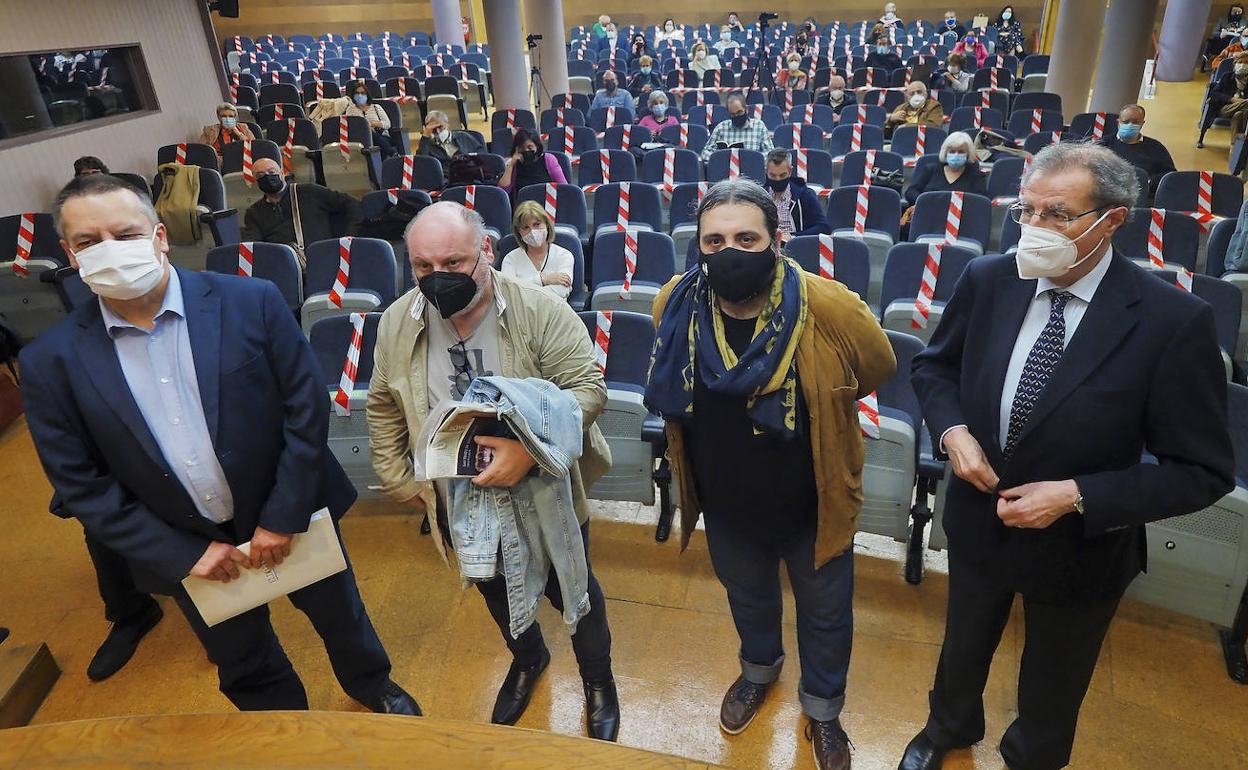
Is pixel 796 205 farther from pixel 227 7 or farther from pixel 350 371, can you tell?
pixel 227 7

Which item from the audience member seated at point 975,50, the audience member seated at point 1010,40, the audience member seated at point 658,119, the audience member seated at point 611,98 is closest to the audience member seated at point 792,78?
the audience member seated at point 611,98

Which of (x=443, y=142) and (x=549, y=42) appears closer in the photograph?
(x=443, y=142)

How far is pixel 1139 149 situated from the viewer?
258 inches

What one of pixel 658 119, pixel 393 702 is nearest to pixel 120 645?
pixel 393 702

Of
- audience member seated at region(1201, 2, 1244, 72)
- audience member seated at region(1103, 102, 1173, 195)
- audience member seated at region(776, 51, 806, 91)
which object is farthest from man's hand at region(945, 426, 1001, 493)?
audience member seated at region(1201, 2, 1244, 72)

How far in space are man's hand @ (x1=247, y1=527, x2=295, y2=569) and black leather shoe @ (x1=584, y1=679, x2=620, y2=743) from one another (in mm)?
1058

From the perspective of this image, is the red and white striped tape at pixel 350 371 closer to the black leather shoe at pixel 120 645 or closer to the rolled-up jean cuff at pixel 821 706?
the black leather shoe at pixel 120 645

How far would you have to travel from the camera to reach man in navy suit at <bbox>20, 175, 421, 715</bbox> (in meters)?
1.72

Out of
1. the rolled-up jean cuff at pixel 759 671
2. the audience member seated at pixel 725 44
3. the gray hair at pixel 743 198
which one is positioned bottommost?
the rolled-up jean cuff at pixel 759 671

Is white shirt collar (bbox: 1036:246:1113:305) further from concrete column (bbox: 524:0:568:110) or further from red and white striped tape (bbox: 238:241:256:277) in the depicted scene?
concrete column (bbox: 524:0:568:110)

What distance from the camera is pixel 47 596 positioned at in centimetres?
323

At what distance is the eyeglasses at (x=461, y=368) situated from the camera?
1.88m

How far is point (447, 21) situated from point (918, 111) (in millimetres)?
12653

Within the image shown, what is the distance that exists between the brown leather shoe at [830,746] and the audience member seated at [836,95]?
1060cm
